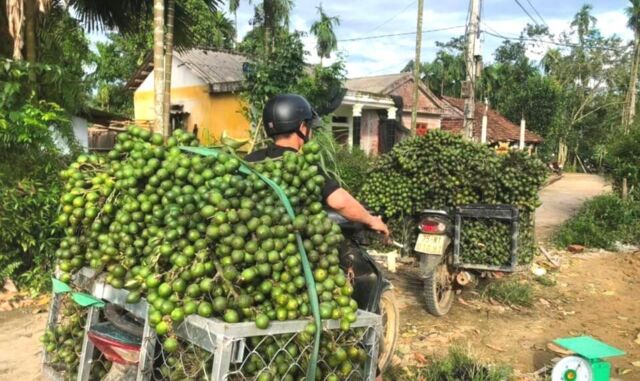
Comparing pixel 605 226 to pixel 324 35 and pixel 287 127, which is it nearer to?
pixel 287 127

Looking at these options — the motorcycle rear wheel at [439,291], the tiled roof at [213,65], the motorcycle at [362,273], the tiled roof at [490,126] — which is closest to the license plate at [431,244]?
the motorcycle rear wheel at [439,291]

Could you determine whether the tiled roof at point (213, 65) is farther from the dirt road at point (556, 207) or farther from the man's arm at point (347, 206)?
the man's arm at point (347, 206)

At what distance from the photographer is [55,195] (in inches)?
230

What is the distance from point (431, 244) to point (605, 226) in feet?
21.7

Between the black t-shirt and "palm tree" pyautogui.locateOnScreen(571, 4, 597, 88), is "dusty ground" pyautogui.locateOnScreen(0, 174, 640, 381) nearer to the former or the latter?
the black t-shirt

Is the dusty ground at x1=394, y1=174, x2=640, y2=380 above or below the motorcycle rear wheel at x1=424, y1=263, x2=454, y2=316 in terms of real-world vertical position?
below

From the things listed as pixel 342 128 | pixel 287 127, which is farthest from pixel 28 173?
pixel 342 128

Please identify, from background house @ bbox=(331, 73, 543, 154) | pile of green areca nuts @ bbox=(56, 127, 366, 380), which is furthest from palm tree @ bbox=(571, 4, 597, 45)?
pile of green areca nuts @ bbox=(56, 127, 366, 380)

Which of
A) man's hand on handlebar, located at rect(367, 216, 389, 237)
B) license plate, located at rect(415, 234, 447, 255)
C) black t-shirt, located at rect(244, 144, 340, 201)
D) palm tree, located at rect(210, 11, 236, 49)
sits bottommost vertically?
license plate, located at rect(415, 234, 447, 255)

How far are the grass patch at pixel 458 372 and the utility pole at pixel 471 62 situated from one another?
341 inches

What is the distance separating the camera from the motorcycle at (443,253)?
5195 millimetres

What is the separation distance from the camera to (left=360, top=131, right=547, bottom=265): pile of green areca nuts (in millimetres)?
5348

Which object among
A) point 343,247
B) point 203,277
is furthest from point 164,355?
point 343,247

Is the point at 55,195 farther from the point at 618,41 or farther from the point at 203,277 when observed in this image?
the point at 618,41
